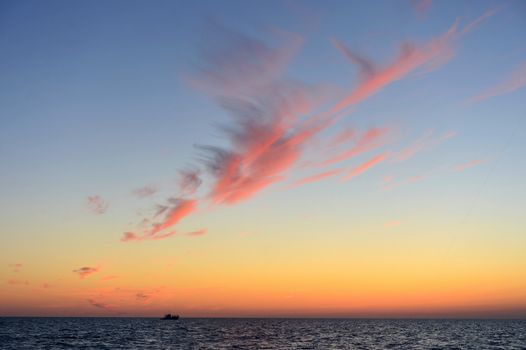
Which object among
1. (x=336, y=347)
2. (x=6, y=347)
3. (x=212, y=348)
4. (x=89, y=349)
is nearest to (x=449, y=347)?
(x=336, y=347)

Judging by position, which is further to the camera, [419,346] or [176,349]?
[419,346]

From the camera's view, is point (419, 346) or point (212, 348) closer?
point (212, 348)

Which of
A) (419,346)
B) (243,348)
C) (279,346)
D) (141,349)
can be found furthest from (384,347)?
(141,349)

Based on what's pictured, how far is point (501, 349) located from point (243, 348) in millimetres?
45003

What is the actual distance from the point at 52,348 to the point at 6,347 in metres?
7.98

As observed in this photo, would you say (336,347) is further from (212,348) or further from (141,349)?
(141,349)

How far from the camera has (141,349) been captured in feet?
253

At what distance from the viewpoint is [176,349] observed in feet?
247

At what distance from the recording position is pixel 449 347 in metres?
84.5

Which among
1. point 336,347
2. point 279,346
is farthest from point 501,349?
point 279,346

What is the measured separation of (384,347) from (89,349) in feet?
166

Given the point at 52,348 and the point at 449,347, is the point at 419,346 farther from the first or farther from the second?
the point at 52,348

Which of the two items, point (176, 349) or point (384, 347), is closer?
point (176, 349)

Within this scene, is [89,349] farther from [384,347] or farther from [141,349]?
[384,347]
